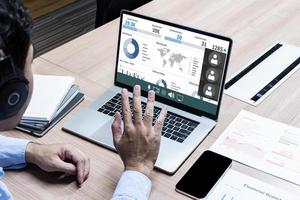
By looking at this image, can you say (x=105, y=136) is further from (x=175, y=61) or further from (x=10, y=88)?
(x=10, y=88)

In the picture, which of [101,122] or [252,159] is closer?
A: [252,159]

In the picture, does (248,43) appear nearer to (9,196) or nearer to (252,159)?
(252,159)

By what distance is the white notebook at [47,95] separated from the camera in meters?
1.33

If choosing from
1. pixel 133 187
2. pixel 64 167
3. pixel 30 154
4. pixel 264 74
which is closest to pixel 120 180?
pixel 133 187

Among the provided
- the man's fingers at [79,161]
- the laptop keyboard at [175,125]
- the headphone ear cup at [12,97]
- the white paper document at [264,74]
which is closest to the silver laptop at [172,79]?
the laptop keyboard at [175,125]

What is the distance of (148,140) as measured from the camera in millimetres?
1121

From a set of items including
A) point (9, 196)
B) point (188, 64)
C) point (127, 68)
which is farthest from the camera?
point (127, 68)

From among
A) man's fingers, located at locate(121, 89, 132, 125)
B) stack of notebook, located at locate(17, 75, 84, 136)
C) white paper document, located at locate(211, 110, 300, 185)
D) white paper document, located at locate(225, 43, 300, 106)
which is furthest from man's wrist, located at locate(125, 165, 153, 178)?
white paper document, located at locate(225, 43, 300, 106)

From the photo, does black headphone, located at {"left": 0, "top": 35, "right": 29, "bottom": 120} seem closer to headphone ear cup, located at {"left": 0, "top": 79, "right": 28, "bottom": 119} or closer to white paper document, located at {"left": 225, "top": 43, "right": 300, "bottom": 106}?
headphone ear cup, located at {"left": 0, "top": 79, "right": 28, "bottom": 119}

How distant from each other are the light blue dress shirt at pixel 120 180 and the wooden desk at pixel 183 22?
0.03m

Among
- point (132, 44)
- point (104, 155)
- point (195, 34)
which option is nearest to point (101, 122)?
point (104, 155)

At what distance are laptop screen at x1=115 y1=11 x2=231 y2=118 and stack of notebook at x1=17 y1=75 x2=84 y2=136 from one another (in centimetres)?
18

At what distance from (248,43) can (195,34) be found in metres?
0.54

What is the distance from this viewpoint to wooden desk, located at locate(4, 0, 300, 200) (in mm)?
1147
